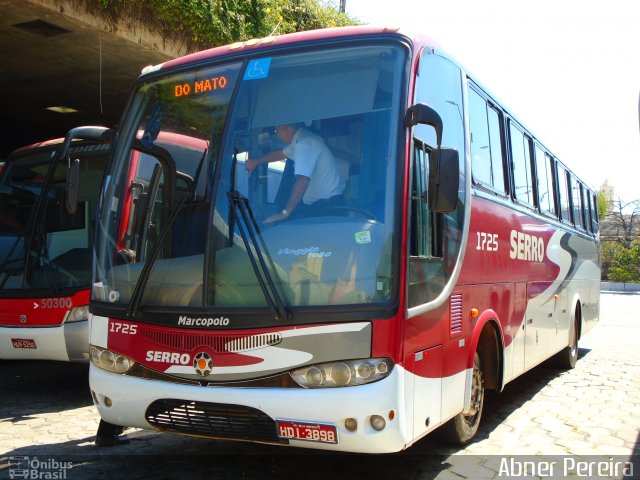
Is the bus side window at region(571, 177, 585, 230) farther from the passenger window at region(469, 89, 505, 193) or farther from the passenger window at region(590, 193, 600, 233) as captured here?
the passenger window at region(469, 89, 505, 193)

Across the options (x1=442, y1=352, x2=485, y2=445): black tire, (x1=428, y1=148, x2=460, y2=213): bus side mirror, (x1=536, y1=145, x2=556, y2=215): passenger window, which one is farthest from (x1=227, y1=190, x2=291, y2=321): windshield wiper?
(x1=536, y1=145, x2=556, y2=215): passenger window

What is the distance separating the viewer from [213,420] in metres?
4.57

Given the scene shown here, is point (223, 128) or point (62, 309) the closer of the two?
point (223, 128)

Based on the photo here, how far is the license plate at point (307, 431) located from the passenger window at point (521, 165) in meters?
4.17

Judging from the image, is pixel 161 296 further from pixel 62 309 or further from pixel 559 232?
pixel 559 232

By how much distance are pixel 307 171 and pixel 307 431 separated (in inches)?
66.3

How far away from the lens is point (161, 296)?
4836 mm

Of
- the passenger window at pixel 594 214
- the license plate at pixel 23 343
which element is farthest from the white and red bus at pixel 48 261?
the passenger window at pixel 594 214

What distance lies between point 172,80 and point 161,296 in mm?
1732

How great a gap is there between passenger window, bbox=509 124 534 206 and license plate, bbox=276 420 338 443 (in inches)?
164

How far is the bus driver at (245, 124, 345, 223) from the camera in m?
4.64

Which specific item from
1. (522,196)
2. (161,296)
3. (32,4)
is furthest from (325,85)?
(32,4)

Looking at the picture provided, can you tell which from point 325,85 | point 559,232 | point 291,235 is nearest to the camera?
point 291,235

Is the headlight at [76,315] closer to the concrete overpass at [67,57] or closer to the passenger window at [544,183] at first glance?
the concrete overpass at [67,57]
